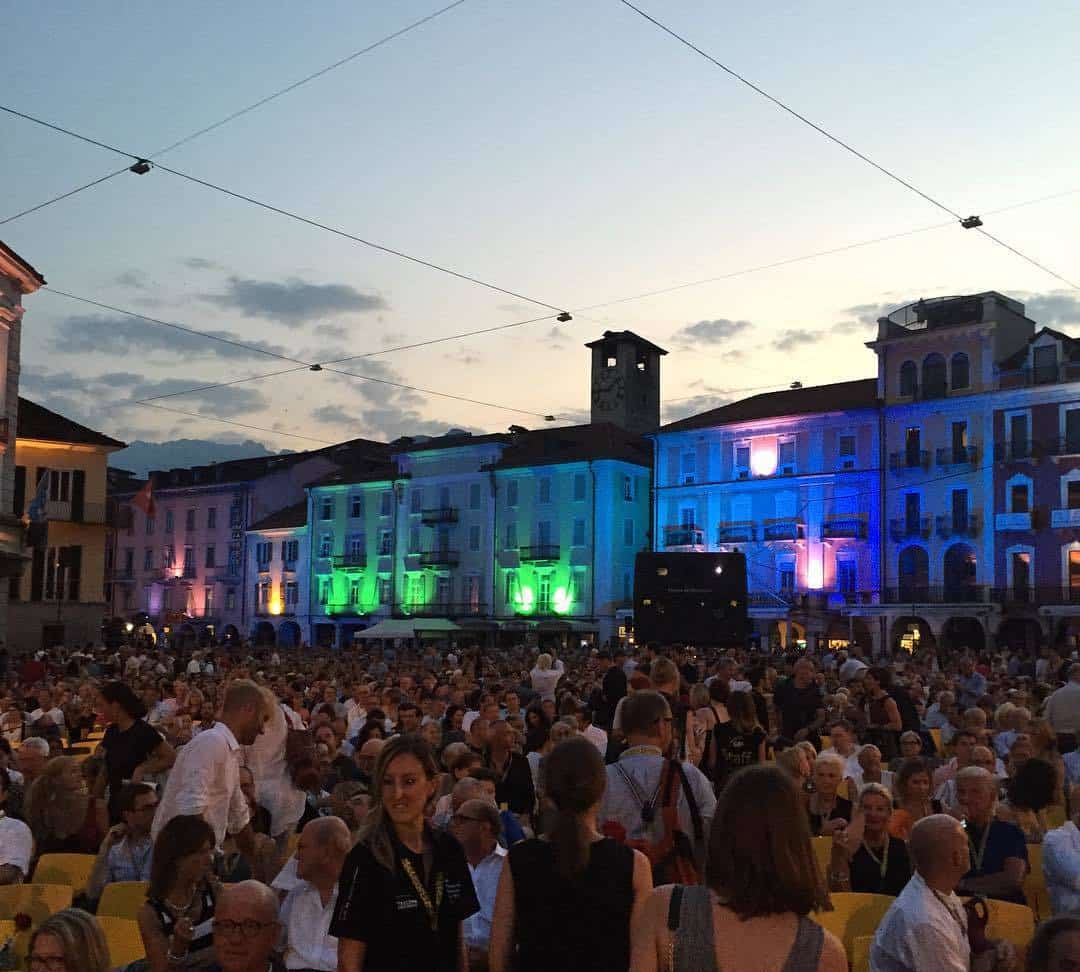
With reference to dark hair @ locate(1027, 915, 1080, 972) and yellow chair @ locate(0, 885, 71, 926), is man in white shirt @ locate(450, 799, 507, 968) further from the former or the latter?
dark hair @ locate(1027, 915, 1080, 972)

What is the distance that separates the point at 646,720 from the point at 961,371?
50.2 m

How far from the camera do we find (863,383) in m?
59.3

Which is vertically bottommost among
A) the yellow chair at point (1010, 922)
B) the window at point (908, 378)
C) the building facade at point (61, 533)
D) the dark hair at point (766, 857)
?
the yellow chair at point (1010, 922)

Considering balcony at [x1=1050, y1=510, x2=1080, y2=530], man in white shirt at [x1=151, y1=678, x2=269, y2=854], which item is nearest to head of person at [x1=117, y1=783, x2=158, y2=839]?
man in white shirt at [x1=151, y1=678, x2=269, y2=854]

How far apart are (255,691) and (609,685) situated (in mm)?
8013

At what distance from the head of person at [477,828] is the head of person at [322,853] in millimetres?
1226

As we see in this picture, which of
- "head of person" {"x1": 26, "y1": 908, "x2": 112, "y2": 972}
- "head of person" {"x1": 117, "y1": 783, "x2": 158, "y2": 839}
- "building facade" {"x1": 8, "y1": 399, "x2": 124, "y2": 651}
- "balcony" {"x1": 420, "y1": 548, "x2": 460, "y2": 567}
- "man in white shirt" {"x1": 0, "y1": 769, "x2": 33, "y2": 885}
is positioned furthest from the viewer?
"balcony" {"x1": 420, "y1": 548, "x2": 460, "y2": 567}

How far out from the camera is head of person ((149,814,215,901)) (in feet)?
17.8

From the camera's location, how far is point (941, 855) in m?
4.61

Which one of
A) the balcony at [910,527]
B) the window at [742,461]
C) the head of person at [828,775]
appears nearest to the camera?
the head of person at [828,775]

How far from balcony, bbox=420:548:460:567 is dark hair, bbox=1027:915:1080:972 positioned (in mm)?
64430

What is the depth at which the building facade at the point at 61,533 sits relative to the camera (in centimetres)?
4769

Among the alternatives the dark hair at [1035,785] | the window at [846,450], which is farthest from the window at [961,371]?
the dark hair at [1035,785]

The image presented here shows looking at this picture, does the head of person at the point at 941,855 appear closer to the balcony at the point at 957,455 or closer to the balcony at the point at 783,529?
the balcony at the point at 957,455
